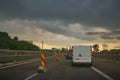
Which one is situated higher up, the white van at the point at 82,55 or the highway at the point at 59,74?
the white van at the point at 82,55

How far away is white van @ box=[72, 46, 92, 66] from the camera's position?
29000 millimetres

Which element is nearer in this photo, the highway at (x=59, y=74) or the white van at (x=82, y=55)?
the highway at (x=59, y=74)

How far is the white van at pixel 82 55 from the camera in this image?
2900 cm

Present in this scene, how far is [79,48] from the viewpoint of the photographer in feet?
98.5

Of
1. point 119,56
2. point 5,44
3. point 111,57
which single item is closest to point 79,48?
point 119,56

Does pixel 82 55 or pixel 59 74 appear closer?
pixel 59 74

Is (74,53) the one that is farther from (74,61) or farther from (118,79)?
(118,79)

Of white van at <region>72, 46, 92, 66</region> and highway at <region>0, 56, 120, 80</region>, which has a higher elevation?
white van at <region>72, 46, 92, 66</region>

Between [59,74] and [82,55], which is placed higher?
[82,55]

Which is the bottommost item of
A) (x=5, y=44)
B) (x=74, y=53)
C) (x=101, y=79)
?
(x=101, y=79)

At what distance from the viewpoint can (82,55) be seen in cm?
2939

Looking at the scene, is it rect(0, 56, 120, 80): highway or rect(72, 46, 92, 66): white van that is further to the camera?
rect(72, 46, 92, 66): white van

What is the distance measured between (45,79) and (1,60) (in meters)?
17.2

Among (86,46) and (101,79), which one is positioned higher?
(86,46)
